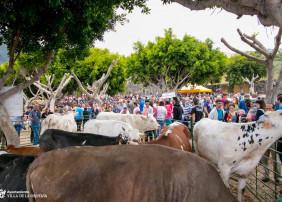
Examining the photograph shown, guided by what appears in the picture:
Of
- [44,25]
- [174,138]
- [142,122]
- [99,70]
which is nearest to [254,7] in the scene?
[174,138]

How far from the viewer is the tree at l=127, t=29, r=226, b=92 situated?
2541 cm

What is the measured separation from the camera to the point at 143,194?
1.85 metres

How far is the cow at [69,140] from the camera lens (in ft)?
16.2

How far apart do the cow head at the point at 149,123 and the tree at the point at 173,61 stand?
1693 cm

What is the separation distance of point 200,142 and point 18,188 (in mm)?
3998

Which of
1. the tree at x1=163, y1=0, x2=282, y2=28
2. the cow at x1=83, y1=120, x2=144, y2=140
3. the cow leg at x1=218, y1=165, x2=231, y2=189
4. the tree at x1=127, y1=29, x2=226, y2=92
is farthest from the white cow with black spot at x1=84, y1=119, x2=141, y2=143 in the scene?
the tree at x1=127, y1=29, x2=226, y2=92

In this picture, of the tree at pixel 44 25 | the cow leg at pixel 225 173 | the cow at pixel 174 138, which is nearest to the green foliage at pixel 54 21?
the tree at pixel 44 25

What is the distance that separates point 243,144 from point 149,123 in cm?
530

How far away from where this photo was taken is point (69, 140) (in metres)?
5.09

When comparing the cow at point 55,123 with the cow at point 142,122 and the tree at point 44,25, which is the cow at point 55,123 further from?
the tree at point 44,25

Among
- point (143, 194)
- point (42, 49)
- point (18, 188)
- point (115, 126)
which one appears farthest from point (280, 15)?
point (42, 49)

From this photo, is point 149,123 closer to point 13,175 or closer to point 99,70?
point 13,175

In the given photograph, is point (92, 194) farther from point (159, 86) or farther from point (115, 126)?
point (159, 86)

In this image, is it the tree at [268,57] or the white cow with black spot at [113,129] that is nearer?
the tree at [268,57]
